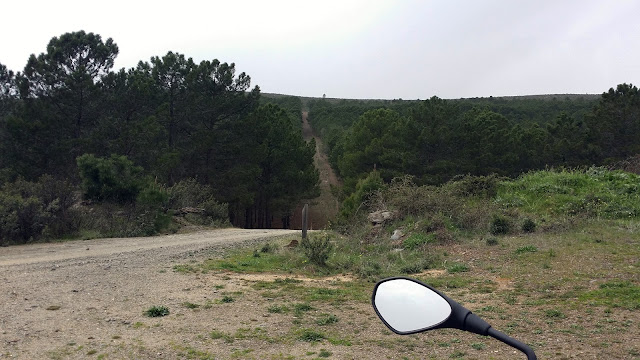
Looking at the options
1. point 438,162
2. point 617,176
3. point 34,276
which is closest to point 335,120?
point 438,162

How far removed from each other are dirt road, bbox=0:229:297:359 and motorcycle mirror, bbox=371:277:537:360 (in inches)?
138

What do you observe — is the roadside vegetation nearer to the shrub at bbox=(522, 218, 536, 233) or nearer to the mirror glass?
the shrub at bbox=(522, 218, 536, 233)

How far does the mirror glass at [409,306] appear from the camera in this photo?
88.1 inches

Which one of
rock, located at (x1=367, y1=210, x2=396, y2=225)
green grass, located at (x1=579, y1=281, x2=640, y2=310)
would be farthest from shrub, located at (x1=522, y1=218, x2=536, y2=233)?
green grass, located at (x1=579, y1=281, x2=640, y2=310)

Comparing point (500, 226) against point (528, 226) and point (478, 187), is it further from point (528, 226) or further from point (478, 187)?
point (478, 187)

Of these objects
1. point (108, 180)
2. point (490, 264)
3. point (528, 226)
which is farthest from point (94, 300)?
point (108, 180)

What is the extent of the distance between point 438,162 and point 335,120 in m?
40.9

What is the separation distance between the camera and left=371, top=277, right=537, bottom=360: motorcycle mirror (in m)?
1.98

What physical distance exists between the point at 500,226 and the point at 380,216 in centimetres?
353

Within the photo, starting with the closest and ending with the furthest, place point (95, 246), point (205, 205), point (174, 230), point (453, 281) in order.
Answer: point (453, 281) → point (95, 246) → point (174, 230) → point (205, 205)

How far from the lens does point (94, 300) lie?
7621 millimetres

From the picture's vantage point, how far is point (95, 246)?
1464 cm

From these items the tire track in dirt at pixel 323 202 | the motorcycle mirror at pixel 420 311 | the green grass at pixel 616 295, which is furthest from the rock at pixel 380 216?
the tire track in dirt at pixel 323 202

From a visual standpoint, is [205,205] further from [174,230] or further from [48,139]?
[48,139]
